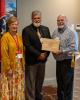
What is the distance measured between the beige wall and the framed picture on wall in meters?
0.36

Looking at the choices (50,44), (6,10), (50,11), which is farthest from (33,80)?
(50,11)

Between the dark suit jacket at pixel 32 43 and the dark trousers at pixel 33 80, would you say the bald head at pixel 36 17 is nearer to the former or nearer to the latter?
the dark suit jacket at pixel 32 43

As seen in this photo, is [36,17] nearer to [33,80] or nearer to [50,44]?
[50,44]

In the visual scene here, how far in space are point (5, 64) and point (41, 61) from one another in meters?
0.61

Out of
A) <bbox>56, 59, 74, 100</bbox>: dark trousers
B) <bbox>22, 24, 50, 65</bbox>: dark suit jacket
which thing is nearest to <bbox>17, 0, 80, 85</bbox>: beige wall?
A: <bbox>22, 24, 50, 65</bbox>: dark suit jacket

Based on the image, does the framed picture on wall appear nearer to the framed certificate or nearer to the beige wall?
the beige wall

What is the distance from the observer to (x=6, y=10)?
169 inches

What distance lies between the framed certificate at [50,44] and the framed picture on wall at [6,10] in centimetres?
67

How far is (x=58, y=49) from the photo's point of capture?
368cm

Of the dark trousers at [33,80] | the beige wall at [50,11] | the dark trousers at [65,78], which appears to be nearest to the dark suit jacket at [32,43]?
the dark trousers at [33,80]

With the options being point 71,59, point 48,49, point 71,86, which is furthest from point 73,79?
point 48,49

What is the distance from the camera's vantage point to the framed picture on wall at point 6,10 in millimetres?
3906

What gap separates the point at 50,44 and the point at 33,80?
2.04 feet

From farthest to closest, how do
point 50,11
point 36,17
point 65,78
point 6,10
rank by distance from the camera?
1. point 50,11
2. point 6,10
3. point 65,78
4. point 36,17
